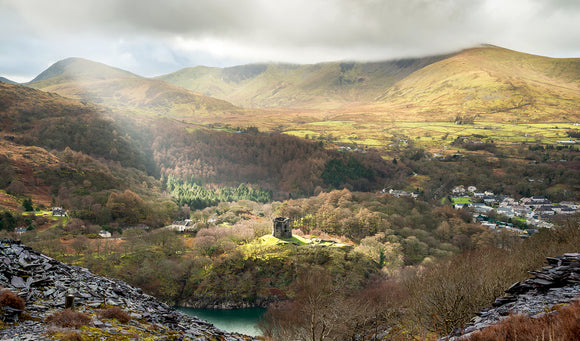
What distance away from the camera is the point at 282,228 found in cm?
6381

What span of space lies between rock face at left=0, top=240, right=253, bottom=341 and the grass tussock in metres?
11.4

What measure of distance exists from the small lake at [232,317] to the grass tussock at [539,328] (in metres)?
37.5

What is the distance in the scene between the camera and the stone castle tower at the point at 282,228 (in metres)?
63.5

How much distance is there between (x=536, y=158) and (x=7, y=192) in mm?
178788

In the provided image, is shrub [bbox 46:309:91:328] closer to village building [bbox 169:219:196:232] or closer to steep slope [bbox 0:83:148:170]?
village building [bbox 169:219:196:232]

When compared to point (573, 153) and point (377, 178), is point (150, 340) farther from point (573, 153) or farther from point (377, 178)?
point (573, 153)

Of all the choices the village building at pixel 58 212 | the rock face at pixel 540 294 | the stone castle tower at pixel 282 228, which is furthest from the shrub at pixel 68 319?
the village building at pixel 58 212

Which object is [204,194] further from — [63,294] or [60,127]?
[63,294]

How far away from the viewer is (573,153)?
121125mm

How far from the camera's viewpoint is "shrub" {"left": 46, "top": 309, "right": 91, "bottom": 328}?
9945 millimetres

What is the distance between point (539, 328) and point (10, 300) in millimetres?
16279

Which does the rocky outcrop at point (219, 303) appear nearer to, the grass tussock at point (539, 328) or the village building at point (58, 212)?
the village building at point (58, 212)

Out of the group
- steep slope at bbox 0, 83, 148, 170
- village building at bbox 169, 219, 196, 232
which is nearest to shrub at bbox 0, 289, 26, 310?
village building at bbox 169, 219, 196, 232


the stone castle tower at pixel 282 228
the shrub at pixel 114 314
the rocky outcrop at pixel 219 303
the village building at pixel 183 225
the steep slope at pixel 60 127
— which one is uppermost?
the steep slope at pixel 60 127
